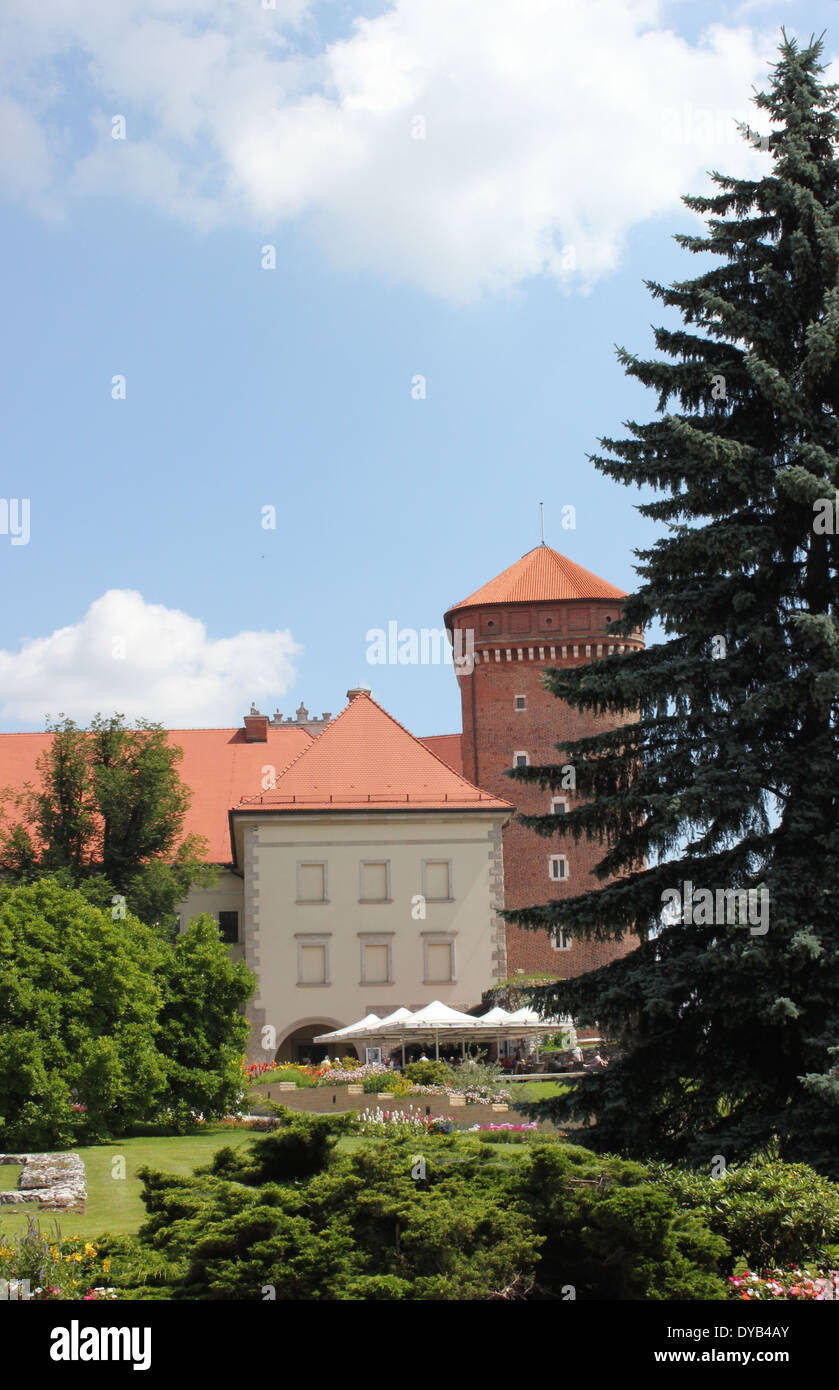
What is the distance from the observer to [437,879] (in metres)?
41.0

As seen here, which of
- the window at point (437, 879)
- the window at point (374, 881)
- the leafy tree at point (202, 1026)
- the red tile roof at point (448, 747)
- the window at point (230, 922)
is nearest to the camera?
the leafy tree at point (202, 1026)

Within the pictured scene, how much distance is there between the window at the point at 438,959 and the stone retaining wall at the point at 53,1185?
78.1ft

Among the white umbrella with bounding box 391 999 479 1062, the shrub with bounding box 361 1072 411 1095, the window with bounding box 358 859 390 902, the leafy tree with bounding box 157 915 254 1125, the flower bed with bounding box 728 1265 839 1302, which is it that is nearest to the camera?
the flower bed with bounding box 728 1265 839 1302

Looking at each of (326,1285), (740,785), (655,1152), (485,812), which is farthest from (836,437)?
(485,812)

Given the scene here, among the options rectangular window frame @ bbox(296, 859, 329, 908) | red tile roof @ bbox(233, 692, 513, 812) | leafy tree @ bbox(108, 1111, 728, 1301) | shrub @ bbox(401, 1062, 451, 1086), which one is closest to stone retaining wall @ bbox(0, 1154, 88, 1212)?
leafy tree @ bbox(108, 1111, 728, 1301)

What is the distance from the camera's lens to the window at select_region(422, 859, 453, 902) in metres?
40.8

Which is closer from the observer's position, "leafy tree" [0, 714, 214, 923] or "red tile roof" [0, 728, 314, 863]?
"leafy tree" [0, 714, 214, 923]

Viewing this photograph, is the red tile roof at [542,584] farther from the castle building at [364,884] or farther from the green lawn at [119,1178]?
the green lawn at [119,1178]

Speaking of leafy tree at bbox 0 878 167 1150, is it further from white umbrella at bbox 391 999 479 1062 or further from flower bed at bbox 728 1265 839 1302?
flower bed at bbox 728 1265 839 1302

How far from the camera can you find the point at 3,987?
20828 mm

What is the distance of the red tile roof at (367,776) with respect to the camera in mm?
40906

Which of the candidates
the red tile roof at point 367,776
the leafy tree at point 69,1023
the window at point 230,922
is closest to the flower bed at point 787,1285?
the leafy tree at point 69,1023

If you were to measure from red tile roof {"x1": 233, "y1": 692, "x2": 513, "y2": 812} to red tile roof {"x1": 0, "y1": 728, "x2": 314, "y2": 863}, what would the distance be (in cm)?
764
